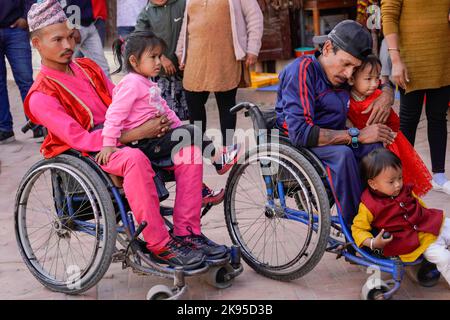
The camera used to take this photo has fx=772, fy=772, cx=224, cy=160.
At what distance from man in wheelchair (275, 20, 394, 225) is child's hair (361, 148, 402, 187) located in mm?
47

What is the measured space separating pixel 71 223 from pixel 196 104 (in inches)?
88.5

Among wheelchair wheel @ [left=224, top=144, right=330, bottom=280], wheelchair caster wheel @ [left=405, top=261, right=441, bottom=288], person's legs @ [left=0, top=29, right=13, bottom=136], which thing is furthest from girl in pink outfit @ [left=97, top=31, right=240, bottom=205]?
person's legs @ [left=0, top=29, right=13, bottom=136]

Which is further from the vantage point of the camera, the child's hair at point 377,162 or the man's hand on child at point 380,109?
the man's hand on child at point 380,109

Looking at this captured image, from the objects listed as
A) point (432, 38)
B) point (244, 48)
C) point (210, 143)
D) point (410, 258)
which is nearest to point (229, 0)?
point (244, 48)

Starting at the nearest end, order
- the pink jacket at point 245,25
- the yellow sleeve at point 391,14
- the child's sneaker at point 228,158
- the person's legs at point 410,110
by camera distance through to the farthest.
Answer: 1. the child's sneaker at point 228,158
2. the yellow sleeve at point 391,14
3. the person's legs at point 410,110
4. the pink jacket at point 245,25

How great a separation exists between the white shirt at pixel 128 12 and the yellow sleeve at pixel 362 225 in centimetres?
433

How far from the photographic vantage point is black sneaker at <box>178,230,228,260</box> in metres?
3.74

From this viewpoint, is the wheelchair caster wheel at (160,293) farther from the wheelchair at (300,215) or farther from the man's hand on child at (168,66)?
the man's hand on child at (168,66)

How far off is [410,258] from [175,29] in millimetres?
2914

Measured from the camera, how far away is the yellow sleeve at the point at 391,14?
4.86 metres

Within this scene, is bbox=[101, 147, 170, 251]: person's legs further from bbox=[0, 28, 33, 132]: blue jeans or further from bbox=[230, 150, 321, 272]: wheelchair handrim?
bbox=[0, 28, 33, 132]: blue jeans

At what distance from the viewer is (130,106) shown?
12.3 ft

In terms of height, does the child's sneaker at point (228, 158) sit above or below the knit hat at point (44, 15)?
below

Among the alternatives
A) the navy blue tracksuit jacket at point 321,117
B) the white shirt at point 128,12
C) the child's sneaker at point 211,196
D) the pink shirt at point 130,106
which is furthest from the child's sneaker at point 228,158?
the white shirt at point 128,12
